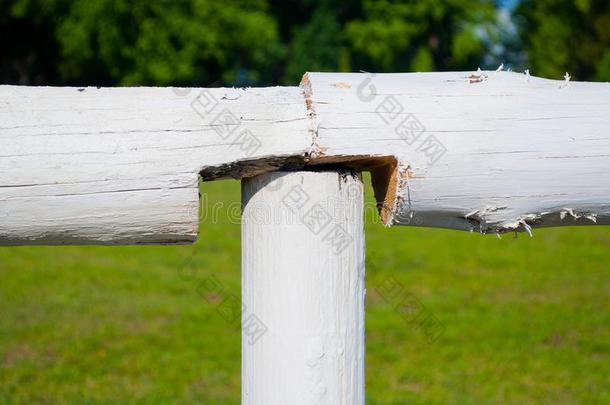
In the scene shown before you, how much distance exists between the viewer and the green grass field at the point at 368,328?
351 centimetres

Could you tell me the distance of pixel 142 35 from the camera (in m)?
21.6

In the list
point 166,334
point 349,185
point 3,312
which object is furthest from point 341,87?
point 3,312

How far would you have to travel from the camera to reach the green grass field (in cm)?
351

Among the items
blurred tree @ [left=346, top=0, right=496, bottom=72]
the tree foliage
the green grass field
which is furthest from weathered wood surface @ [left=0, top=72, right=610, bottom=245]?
blurred tree @ [left=346, top=0, right=496, bottom=72]

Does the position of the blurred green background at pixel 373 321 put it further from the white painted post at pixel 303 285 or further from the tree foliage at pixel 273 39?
the tree foliage at pixel 273 39

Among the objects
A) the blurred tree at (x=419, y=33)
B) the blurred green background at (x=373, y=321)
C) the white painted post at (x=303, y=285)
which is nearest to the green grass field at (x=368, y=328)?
the blurred green background at (x=373, y=321)

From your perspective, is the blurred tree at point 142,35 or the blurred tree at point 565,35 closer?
the blurred tree at point 142,35

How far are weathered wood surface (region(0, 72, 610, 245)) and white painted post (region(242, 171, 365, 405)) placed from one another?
0.05 meters

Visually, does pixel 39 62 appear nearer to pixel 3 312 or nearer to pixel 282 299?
pixel 3 312

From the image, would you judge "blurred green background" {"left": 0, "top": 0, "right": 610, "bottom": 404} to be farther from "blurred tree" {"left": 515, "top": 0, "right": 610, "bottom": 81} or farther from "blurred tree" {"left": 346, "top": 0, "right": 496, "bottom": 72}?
"blurred tree" {"left": 515, "top": 0, "right": 610, "bottom": 81}

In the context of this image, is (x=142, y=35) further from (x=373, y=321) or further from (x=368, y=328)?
(x=368, y=328)

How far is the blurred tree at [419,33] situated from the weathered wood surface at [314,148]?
81.0 ft

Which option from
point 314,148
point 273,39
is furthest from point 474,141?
point 273,39

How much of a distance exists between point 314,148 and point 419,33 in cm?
2688
